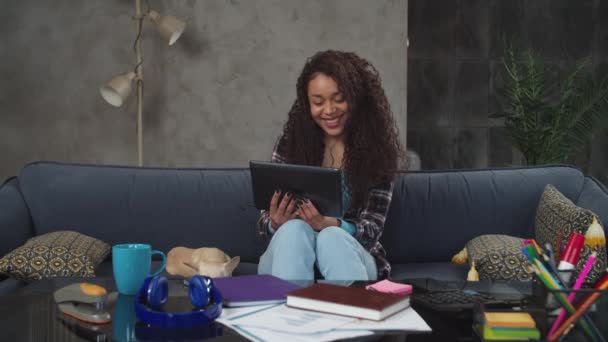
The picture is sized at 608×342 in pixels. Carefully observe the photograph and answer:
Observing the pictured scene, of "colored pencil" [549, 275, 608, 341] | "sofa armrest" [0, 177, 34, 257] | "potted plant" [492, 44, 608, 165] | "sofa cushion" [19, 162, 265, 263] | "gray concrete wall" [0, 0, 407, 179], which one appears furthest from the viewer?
"potted plant" [492, 44, 608, 165]

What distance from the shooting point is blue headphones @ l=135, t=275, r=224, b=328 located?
3.89 feet

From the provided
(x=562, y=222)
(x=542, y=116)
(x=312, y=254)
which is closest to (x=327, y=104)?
(x=312, y=254)

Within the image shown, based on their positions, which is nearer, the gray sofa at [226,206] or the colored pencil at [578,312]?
the colored pencil at [578,312]

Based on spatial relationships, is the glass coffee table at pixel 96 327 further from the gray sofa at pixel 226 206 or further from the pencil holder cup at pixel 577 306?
the gray sofa at pixel 226 206

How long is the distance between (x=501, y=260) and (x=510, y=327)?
3.60ft

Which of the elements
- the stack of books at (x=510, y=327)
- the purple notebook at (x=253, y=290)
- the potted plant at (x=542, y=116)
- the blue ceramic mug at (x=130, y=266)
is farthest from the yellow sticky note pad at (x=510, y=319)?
the potted plant at (x=542, y=116)

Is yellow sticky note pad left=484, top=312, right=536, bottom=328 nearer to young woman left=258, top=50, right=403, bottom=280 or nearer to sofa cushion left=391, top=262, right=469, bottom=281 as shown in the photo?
young woman left=258, top=50, right=403, bottom=280

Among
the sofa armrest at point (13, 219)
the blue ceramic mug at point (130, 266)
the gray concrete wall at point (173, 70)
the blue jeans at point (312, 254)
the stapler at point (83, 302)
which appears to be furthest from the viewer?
the gray concrete wall at point (173, 70)

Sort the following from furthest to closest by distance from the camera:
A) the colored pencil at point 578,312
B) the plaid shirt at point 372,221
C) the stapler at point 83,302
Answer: the plaid shirt at point 372,221 < the stapler at point 83,302 < the colored pencil at point 578,312

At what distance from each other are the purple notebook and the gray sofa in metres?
1.03

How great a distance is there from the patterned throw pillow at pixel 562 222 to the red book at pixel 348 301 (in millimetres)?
869

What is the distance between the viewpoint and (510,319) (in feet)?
3.66

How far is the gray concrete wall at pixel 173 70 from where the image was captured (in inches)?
142

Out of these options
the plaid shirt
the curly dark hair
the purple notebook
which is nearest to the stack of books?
the purple notebook
